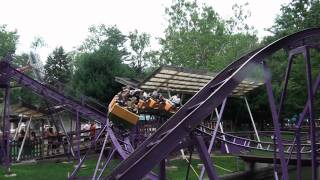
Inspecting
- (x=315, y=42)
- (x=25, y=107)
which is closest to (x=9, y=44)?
(x=25, y=107)

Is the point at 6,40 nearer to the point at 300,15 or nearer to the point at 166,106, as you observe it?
the point at 300,15

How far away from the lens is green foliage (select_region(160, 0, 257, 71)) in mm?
36594

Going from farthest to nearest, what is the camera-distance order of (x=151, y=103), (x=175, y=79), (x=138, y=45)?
(x=138, y=45) < (x=175, y=79) < (x=151, y=103)

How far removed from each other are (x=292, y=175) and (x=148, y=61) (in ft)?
120

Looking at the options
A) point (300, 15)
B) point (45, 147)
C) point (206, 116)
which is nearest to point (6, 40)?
point (45, 147)

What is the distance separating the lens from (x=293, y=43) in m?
7.00

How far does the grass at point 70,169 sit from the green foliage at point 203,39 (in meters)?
16.3

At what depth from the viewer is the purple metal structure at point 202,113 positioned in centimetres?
475

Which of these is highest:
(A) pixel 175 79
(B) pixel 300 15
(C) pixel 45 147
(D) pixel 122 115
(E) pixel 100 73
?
(B) pixel 300 15

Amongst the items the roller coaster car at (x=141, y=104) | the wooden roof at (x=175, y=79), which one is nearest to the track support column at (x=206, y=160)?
the roller coaster car at (x=141, y=104)

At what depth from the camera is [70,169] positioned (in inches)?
712

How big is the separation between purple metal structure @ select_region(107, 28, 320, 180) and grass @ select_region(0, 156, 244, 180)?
8.68 m

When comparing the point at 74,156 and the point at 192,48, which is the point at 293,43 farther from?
the point at 192,48

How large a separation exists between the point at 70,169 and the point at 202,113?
1387cm
